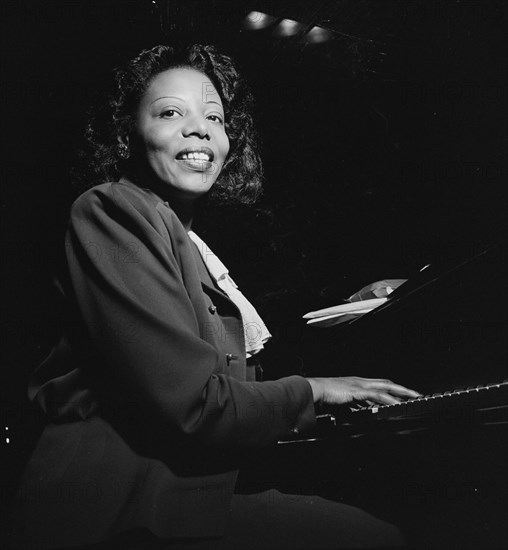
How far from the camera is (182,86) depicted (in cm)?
180

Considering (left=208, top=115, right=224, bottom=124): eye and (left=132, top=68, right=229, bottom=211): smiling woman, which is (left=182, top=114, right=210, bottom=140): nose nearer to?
(left=132, top=68, right=229, bottom=211): smiling woman

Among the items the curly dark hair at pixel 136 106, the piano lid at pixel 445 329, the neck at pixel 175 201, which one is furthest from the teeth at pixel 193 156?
the piano lid at pixel 445 329

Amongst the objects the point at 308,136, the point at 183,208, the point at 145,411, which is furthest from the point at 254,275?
the point at 145,411

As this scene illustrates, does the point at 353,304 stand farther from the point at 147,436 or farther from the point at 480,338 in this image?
the point at 147,436

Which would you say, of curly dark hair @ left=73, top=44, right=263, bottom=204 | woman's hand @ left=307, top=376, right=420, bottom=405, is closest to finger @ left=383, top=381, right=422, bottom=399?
woman's hand @ left=307, top=376, right=420, bottom=405

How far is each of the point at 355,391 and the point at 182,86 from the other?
44.7 inches

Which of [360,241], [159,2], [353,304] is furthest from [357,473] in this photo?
[159,2]

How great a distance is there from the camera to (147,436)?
1.14 meters

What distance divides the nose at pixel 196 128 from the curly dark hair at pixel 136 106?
296 mm

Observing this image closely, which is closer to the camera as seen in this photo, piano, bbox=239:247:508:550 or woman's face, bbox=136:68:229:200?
piano, bbox=239:247:508:550

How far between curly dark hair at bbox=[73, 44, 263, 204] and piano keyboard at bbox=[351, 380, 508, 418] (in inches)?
48.5

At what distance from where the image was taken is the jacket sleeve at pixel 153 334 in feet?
3.50

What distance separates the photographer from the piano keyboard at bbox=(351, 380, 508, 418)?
1153 mm

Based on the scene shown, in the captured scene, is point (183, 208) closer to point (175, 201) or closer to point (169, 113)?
point (175, 201)
